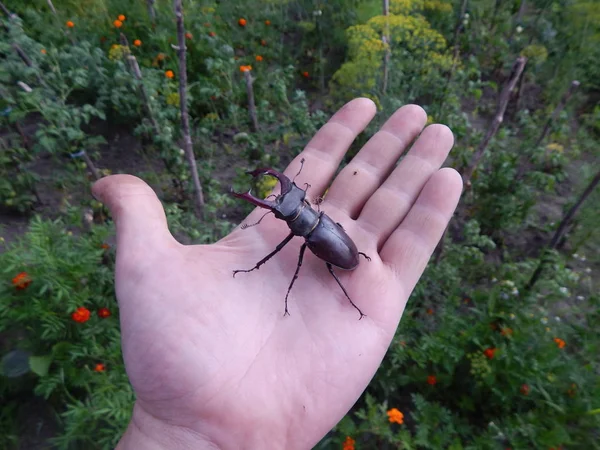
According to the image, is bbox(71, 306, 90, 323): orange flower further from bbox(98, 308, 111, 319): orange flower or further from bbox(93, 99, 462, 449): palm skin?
bbox(93, 99, 462, 449): palm skin

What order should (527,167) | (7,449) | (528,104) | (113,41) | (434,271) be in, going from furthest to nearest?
(528,104)
(113,41)
(527,167)
(434,271)
(7,449)

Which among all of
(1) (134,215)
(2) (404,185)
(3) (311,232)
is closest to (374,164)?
(2) (404,185)

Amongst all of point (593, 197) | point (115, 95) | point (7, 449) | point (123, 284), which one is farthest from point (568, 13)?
point (7, 449)

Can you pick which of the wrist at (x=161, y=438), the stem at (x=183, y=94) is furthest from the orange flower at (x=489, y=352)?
the stem at (x=183, y=94)

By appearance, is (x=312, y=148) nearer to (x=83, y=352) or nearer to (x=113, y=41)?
(x=83, y=352)

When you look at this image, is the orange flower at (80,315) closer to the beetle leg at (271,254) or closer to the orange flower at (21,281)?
the orange flower at (21,281)

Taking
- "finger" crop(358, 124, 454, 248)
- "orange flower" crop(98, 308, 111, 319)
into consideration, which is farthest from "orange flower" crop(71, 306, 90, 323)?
"finger" crop(358, 124, 454, 248)
